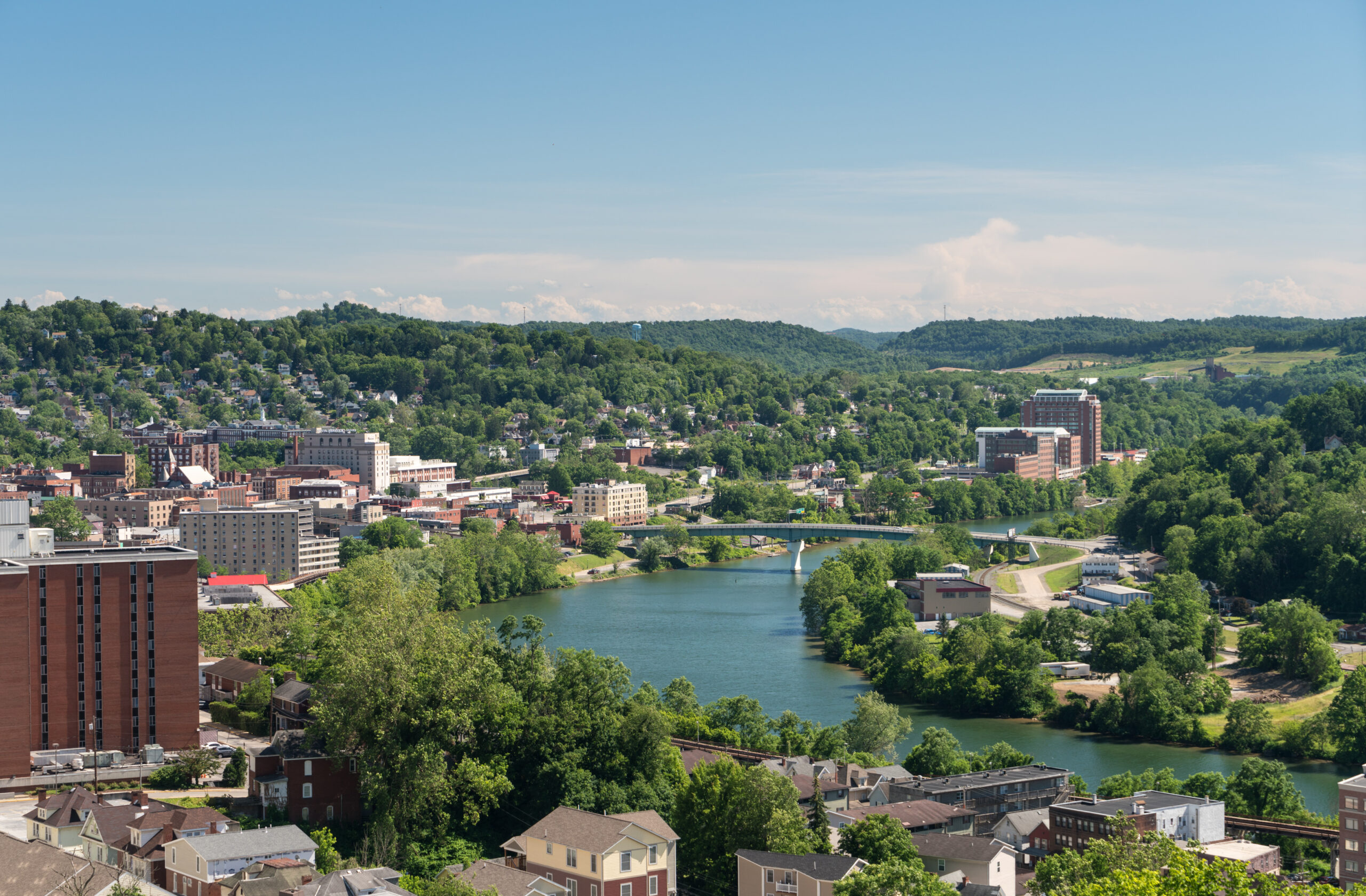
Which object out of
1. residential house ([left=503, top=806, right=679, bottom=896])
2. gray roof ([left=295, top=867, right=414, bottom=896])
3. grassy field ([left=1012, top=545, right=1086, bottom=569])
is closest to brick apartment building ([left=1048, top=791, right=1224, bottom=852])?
residential house ([left=503, top=806, right=679, bottom=896])

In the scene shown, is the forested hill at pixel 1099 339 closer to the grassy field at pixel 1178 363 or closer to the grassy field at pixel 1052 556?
the grassy field at pixel 1178 363

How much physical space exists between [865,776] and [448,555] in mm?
19830

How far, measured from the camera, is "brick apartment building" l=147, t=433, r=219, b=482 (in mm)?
51500

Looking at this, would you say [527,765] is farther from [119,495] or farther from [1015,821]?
[119,495]

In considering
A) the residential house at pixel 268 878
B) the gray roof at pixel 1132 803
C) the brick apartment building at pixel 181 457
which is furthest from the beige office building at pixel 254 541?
the residential house at pixel 268 878

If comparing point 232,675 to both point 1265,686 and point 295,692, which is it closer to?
point 295,692

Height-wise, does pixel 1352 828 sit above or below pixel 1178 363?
below

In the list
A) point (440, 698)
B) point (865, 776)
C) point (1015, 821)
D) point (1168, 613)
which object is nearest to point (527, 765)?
Answer: point (440, 698)

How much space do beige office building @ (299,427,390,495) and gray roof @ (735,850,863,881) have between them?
1628 inches

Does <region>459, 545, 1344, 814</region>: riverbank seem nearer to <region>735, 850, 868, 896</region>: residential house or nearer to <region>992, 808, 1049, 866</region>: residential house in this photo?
<region>992, 808, 1049, 866</region>: residential house

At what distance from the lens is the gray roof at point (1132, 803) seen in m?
15.5

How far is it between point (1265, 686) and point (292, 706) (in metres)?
14.8

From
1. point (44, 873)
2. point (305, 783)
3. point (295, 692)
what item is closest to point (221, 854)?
point (44, 873)

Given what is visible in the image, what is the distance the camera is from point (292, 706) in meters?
17.0
